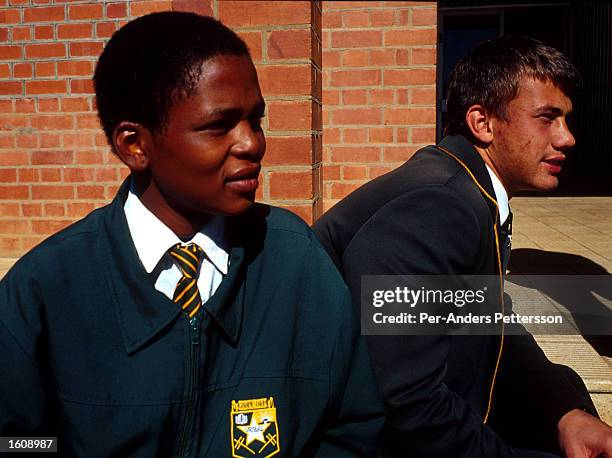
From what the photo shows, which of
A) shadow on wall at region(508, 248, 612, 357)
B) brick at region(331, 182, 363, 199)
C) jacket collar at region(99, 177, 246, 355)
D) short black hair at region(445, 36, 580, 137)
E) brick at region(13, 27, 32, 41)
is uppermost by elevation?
brick at region(13, 27, 32, 41)

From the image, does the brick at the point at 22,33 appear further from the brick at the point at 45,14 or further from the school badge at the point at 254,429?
the school badge at the point at 254,429

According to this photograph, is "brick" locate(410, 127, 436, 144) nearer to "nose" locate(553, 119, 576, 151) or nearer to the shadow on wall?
the shadow on wall

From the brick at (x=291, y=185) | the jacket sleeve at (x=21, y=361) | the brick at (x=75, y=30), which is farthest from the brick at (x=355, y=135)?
the jacket sleeve at (x=21, y=361)

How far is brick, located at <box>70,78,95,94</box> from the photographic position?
4328 millimetres

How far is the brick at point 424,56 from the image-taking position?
4.72 metres

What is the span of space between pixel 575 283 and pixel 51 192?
4.13 meters

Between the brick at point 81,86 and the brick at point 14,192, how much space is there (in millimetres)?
805

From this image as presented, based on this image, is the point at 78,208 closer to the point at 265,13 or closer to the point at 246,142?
the point at 265,13

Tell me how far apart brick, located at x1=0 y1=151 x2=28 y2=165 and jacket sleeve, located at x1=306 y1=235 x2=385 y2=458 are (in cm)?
361

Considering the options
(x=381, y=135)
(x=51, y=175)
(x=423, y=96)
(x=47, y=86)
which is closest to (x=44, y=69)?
(x=47, y=86)

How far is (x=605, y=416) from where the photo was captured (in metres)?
2.93

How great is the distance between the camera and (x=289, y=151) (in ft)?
8.48

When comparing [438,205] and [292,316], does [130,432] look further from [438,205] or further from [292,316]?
[438,205]

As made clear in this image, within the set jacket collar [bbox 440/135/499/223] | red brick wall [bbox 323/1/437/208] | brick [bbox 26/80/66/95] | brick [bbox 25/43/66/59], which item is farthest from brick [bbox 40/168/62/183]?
jacket collar [bbox 440/135/499/223]
